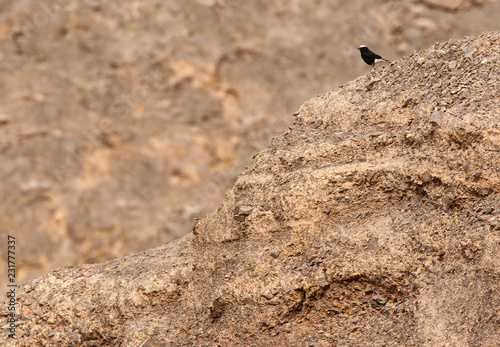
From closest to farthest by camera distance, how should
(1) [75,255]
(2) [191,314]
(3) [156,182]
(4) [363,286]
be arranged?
(4) [363,286] → (2) [191,314] → (1) [75,255] → (3) [156,182]

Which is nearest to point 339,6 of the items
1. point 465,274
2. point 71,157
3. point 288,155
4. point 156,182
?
point 156,182

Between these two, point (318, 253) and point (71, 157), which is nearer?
point (318, 253)

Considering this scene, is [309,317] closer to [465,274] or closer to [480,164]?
[465,274]

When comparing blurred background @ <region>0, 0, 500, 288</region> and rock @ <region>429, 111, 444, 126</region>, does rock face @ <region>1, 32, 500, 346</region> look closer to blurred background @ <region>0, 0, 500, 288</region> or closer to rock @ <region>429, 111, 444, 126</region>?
rock @ <region>429, 111, 444, 126</region>

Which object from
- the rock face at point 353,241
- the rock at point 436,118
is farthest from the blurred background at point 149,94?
the rock at point 436,118

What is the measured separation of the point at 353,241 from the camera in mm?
4957

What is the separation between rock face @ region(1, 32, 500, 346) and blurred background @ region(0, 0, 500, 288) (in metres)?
10.9

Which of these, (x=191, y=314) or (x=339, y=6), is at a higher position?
(x=339, y=6)

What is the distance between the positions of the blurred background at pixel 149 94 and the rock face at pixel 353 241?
1089 centimetres

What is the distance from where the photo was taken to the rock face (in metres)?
4.52

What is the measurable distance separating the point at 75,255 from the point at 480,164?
526 inches

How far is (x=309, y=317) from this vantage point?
5000 mm

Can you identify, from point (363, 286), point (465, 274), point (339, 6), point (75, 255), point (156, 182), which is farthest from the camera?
point (339, 6)

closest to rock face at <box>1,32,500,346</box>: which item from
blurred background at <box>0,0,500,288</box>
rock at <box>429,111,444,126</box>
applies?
rock at <box>429,111,444,126</box>
